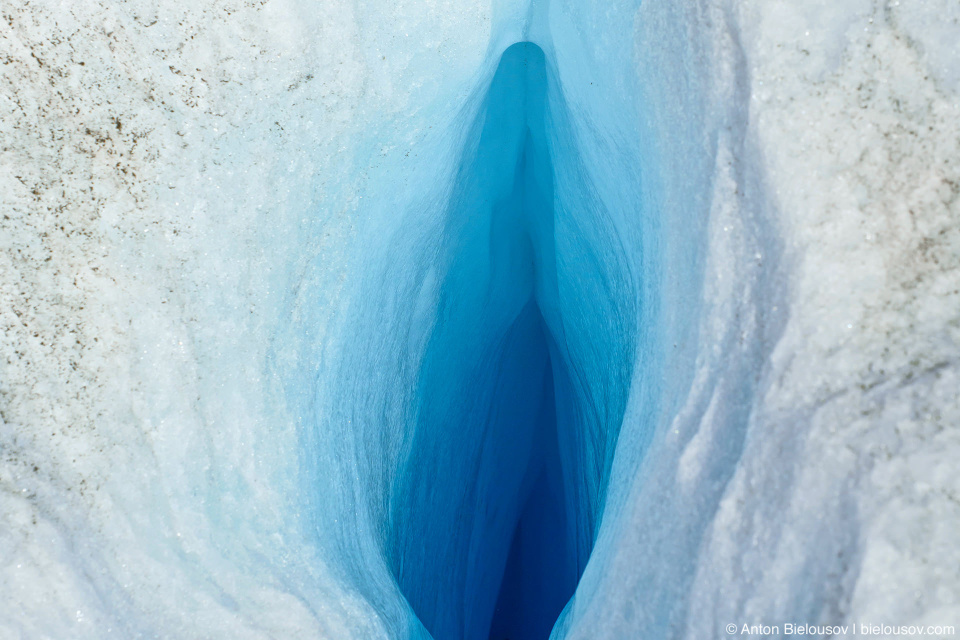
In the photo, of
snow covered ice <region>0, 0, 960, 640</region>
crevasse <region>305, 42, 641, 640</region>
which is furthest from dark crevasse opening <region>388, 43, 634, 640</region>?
snow covered ice <region>0, 0, 960, 640</region>

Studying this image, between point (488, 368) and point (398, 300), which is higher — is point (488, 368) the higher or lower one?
the higher one

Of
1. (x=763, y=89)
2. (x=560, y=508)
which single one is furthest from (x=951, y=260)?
(x=560, y=508)

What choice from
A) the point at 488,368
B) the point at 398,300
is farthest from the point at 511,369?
the point at 398,300

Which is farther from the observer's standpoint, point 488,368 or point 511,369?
point 511,369

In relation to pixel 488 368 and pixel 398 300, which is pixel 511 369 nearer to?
pixel 488 368

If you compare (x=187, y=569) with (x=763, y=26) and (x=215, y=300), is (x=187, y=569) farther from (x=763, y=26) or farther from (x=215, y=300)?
(x=763, y=26)

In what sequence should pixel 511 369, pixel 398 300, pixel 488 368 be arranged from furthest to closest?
1. pixel 511 369
2. pixel 488 368
3. pixel 398 300
